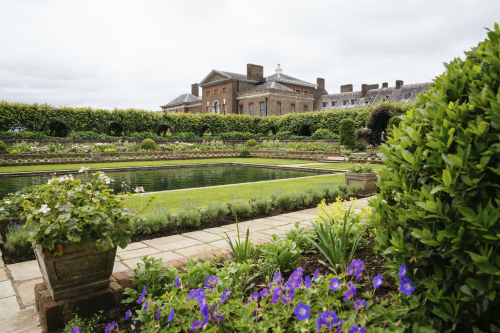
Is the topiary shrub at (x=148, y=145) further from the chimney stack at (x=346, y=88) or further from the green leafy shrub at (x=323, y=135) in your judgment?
the chimney stack at (x=346, y=88)

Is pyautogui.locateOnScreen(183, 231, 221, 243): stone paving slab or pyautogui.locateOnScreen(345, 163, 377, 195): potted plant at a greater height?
pyautogui.locateOnScreen(345, 163, 377, 195): potted plant

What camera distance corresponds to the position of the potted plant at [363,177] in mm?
6809

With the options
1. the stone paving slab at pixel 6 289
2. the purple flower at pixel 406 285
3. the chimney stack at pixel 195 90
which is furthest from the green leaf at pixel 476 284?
the chimney stack at pixel 195 90

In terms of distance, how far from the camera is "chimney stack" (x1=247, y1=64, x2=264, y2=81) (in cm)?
4081

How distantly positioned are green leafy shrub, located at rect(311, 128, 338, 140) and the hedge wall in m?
1.48

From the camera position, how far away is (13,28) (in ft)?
24.9

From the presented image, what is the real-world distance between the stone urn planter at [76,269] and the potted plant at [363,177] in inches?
232

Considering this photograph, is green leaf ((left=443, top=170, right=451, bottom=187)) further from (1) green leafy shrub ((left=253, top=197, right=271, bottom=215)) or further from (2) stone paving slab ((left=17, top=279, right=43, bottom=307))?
(1) green leafy shrub ((left=253, top=197, right=271, bottom=215))

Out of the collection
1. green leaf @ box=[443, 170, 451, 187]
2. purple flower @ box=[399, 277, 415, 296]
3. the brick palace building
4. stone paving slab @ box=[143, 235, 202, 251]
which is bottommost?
stone paving slab @ box=[143, 235, 202, 251]

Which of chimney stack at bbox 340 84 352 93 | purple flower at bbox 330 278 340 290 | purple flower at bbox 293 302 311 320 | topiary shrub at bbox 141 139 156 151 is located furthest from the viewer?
chimney stack at bbox 340 84 352 93

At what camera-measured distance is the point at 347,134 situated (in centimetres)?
2017

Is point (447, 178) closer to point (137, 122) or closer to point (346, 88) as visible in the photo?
point (137, 122)

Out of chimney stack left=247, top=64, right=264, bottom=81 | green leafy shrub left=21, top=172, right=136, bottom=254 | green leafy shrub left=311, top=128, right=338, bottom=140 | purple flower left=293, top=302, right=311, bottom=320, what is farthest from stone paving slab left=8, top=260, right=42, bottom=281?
chimney stack left=247, top=64, right=264, bottom=81

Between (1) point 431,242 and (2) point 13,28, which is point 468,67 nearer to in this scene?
(1) point 431,242
